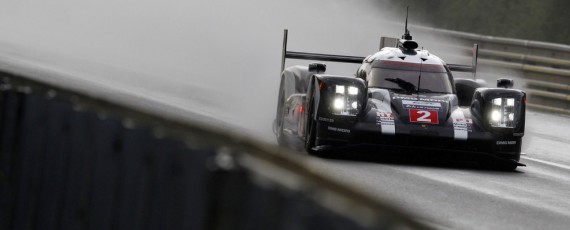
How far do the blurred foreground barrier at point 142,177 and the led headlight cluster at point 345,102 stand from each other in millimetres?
6714

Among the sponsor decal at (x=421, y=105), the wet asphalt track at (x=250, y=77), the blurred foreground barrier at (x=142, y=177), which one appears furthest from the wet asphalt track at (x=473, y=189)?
the blurred foreground barrier at (x=142, y=177)

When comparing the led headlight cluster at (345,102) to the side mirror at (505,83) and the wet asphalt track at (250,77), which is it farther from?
the side mirror at (505,83)

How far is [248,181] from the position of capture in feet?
10.8

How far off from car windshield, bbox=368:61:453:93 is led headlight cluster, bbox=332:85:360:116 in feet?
2.90

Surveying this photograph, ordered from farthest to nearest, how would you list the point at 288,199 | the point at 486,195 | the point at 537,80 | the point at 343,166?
the point at 537,80, the point at 343,166, the point at 486,195, the point at 288,199

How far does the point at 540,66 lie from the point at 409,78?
32.4 feet

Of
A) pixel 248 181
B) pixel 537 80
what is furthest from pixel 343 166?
pixel 537 80

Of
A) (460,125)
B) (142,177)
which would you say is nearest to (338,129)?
(460,125)

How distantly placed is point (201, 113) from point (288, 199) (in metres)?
13.0

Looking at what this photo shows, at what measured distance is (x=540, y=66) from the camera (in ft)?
73.0

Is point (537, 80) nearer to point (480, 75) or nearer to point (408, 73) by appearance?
point (480, 75)

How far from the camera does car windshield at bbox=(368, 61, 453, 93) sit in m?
12.8

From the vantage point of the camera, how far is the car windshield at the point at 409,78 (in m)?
12.8

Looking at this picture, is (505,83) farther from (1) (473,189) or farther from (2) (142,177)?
(2) (142,177)
